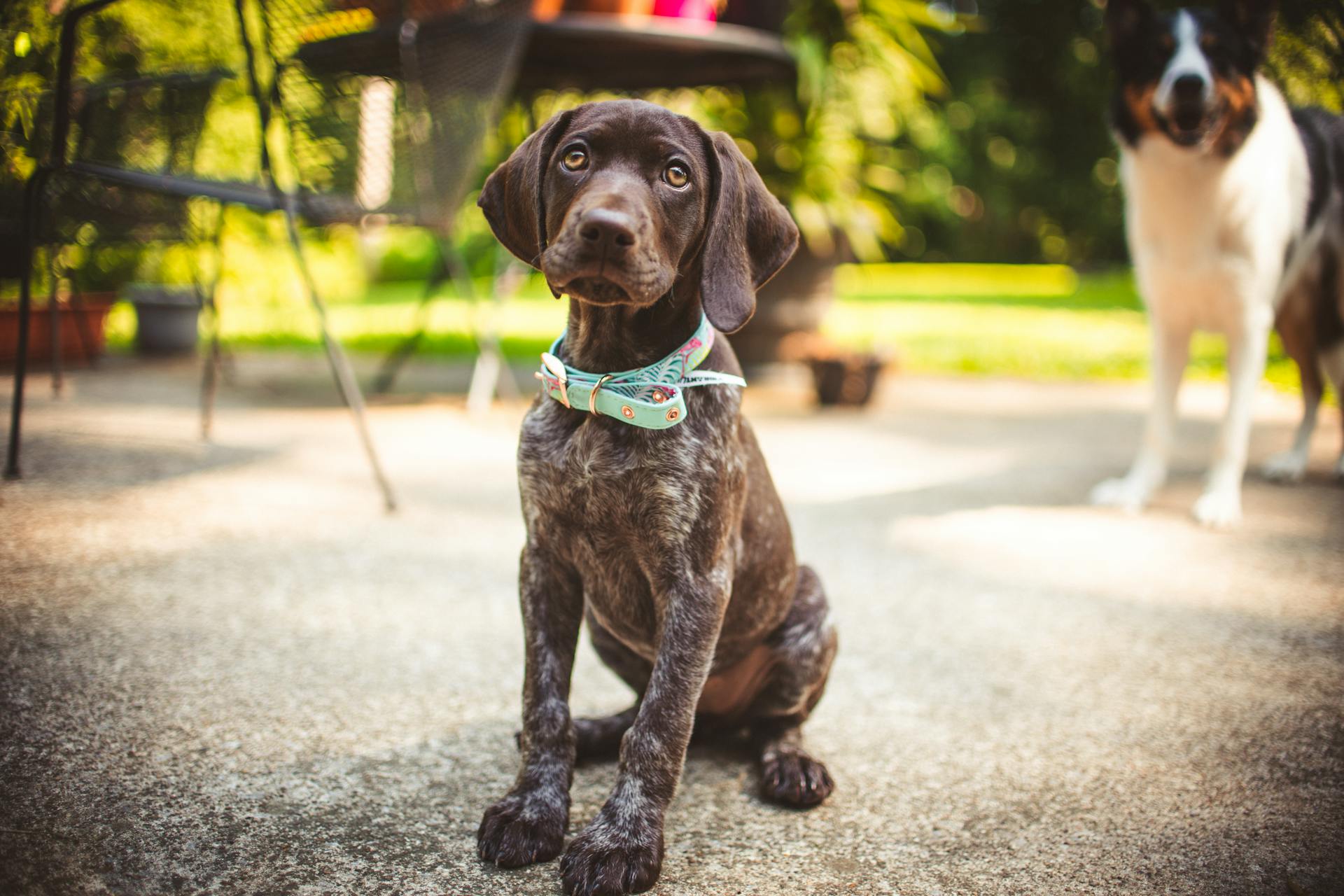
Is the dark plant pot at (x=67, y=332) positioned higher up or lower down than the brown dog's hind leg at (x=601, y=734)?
lower down

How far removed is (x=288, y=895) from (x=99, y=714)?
770mm

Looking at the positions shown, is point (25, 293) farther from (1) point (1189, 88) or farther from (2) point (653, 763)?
(1) point (1189, 88)

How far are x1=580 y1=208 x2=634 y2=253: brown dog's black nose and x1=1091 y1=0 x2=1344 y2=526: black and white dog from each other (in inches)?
112

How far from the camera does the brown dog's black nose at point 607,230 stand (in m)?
1.50

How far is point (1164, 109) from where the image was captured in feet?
11.4

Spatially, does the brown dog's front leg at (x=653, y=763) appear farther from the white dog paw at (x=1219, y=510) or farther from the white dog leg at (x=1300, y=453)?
the white dog leg at (x=1300, y=453)

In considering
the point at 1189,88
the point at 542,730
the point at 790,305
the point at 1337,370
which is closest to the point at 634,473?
the point at 542,730

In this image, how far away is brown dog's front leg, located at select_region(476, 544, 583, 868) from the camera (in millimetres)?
1612

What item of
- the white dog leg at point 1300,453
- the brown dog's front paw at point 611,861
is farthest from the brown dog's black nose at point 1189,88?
the brown dog's front paw at point 611,861

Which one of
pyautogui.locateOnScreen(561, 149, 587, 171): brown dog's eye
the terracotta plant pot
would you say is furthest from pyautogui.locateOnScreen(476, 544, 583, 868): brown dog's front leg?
the terracotta plant pot

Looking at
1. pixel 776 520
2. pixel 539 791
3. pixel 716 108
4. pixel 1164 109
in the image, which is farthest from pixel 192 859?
pixel 716 108

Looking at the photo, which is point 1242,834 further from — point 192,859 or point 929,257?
point 929,257

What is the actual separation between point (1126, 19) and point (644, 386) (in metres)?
3.05

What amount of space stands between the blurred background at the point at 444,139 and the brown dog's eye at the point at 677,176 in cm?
214
